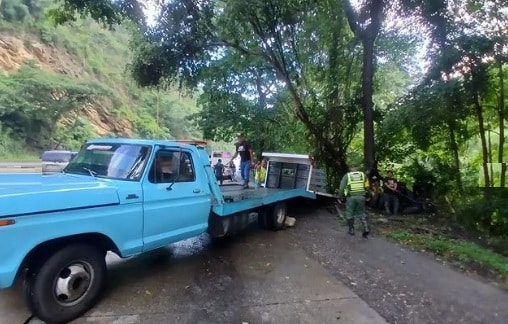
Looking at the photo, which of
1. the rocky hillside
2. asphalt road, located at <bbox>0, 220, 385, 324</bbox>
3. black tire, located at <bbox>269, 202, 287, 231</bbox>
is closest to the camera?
asphalt road, located at <bbox>0, 220, 385, 324</bbox>

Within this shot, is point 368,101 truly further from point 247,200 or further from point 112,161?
point 112,161

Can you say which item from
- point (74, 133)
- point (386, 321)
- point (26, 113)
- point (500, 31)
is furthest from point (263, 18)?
point (74, 133)

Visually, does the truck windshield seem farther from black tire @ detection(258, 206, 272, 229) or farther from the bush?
the bush

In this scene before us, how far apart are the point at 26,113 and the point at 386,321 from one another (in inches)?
1293

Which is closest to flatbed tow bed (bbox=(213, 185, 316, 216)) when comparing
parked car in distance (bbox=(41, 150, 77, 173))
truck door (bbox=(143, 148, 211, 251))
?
truck door (bbox=(143, 148, 211, 251))

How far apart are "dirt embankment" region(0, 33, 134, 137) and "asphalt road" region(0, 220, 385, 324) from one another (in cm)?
3297

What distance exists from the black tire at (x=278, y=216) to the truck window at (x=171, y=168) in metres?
3.22

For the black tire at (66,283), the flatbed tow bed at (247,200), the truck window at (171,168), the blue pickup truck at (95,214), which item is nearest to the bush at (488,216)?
the flatbed tow bed at (247,200)

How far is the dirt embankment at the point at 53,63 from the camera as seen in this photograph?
3334cm

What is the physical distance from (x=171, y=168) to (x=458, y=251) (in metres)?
5.59

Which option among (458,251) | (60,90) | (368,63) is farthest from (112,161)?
(60,90)

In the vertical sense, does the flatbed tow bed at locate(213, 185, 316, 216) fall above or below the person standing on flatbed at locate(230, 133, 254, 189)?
below

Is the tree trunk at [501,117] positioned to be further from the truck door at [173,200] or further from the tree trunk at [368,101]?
the truck door at [173,200]

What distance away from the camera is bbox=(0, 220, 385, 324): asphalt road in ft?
13.8
